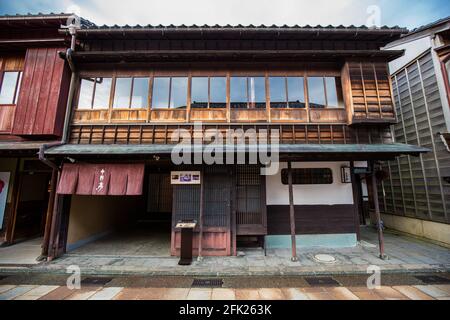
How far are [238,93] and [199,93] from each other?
1733 millimetres

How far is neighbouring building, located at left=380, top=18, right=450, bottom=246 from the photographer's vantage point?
833cm

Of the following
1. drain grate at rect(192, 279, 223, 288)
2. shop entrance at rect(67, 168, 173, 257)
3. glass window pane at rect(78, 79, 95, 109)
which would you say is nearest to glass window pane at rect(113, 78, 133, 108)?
glass window pane at rect(78, 79, 95, 109)

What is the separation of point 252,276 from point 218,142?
493 cm

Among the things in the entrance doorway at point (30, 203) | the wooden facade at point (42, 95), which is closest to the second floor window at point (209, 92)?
the wooden facade at point (42, 95)

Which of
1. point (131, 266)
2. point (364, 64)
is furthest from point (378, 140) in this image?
point (131, 266)

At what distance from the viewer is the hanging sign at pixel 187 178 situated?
730 cm

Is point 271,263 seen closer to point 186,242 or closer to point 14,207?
point 186,242

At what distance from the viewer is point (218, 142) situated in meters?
7.82

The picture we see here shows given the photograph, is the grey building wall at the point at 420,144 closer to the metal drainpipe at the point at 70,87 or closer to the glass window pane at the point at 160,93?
the glass window pane at the point at 160,93

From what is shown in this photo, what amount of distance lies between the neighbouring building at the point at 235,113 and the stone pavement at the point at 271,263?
0.63 meters

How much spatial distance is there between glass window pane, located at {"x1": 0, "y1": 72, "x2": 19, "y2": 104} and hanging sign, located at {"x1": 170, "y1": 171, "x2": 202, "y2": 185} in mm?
7910

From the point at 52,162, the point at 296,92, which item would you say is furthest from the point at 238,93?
the point at 52,162

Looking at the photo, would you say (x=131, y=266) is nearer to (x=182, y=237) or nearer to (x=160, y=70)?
(x=182, y=237)

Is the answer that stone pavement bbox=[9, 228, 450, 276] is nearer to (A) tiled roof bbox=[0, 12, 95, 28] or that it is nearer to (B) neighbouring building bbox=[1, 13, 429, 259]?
(B) neighbouring building bbox=[1, 13, 429, 259]
